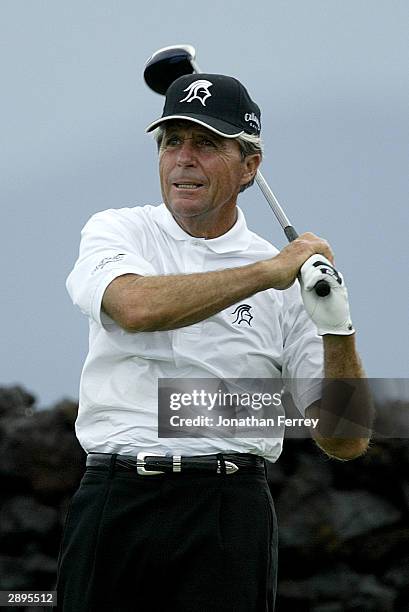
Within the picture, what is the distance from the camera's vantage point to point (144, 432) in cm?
298

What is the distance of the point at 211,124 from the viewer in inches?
125

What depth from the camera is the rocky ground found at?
5113 mm

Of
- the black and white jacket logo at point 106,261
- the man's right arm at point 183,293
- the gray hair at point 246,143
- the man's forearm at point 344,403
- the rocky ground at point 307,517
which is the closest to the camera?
the man's right arm at point 183,293

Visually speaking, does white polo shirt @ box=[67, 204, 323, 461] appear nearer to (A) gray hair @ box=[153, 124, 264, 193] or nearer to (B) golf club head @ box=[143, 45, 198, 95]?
(A) gray hair @ box=[153, 124, 264, 193]

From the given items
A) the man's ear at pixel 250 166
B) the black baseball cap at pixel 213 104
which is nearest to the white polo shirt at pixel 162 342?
the man's ear at pixel 250 166

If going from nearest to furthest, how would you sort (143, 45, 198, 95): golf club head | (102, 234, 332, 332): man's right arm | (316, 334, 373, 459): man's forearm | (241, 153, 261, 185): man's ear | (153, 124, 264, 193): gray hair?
(102, 234, 332, 332): man's right arm → (316, 334, 373, 459): man's forearm → (153, 124, 264, 193): gray hair → (241, 153, 261, 185): man's ear → (143, 45, 198, 95): golf club head

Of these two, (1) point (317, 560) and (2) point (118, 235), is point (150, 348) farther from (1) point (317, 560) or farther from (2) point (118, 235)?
(1) point (317, 560)

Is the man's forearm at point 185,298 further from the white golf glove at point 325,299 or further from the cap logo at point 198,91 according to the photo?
the cap logo at point 198,91

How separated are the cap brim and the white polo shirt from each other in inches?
8.8

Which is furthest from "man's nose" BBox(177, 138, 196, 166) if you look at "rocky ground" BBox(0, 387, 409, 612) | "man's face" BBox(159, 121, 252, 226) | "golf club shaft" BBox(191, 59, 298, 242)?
"rocky ground" BBox(0, 387, 409, 612)

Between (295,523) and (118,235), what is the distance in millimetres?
2249

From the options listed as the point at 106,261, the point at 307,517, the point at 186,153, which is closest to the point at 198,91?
the point at 186,153

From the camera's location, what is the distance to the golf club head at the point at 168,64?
3740mm

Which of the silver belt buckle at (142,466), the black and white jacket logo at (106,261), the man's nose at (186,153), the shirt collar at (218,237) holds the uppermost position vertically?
the man's nose at (186,153)
